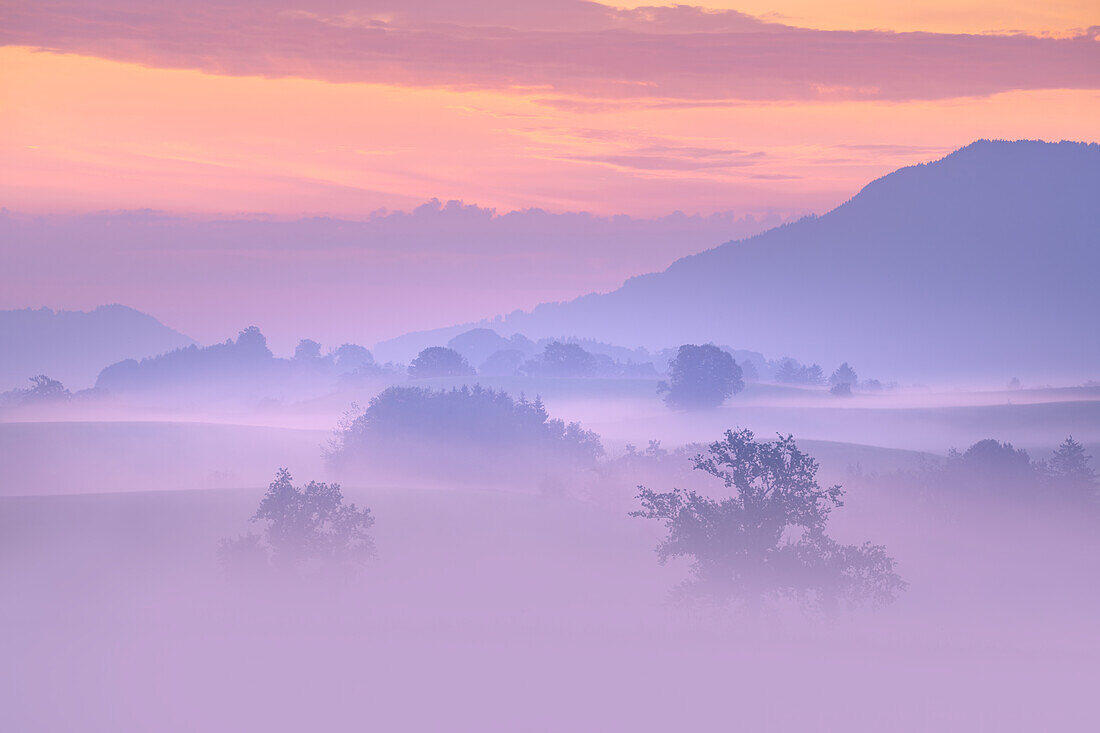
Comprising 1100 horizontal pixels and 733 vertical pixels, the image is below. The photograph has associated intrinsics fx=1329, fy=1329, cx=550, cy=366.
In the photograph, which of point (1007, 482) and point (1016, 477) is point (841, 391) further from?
point (1007, 482)

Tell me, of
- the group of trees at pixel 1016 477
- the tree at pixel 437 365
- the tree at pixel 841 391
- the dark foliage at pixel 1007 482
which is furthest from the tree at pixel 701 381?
the group of trees at pixel 1016 477

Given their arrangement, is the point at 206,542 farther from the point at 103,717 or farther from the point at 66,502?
the point at 103,717

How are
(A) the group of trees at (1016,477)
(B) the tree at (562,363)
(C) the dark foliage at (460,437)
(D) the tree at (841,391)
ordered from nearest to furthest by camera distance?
(A) the group of trees at (1016,477) → (C) the dark foliage at (460,437) → (D) the tree at (841,391) → (B) the tree at (562,363)

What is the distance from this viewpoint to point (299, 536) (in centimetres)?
4109

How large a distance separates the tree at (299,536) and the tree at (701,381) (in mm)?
91282

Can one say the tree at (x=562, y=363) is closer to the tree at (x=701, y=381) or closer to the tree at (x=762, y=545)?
the tree at (x=701, y=381)

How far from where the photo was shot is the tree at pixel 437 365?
164 meters

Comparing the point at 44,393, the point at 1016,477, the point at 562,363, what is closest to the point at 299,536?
the point at 1016,477

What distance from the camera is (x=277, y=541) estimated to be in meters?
41.0

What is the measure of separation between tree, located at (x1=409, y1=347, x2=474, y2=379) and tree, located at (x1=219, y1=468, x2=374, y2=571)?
4715 inches

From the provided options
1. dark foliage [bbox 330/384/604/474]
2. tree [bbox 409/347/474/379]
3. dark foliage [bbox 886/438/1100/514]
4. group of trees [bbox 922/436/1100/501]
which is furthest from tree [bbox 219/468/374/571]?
tree [bbox 409/347/474/379]

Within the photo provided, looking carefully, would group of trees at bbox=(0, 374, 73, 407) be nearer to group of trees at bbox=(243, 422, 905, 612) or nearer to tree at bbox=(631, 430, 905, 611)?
group of trees at bbox=(243, 422, 905, 612)

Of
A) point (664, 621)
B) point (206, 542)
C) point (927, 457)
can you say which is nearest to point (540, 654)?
point (664, 621)

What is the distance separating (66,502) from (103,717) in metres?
28.4
